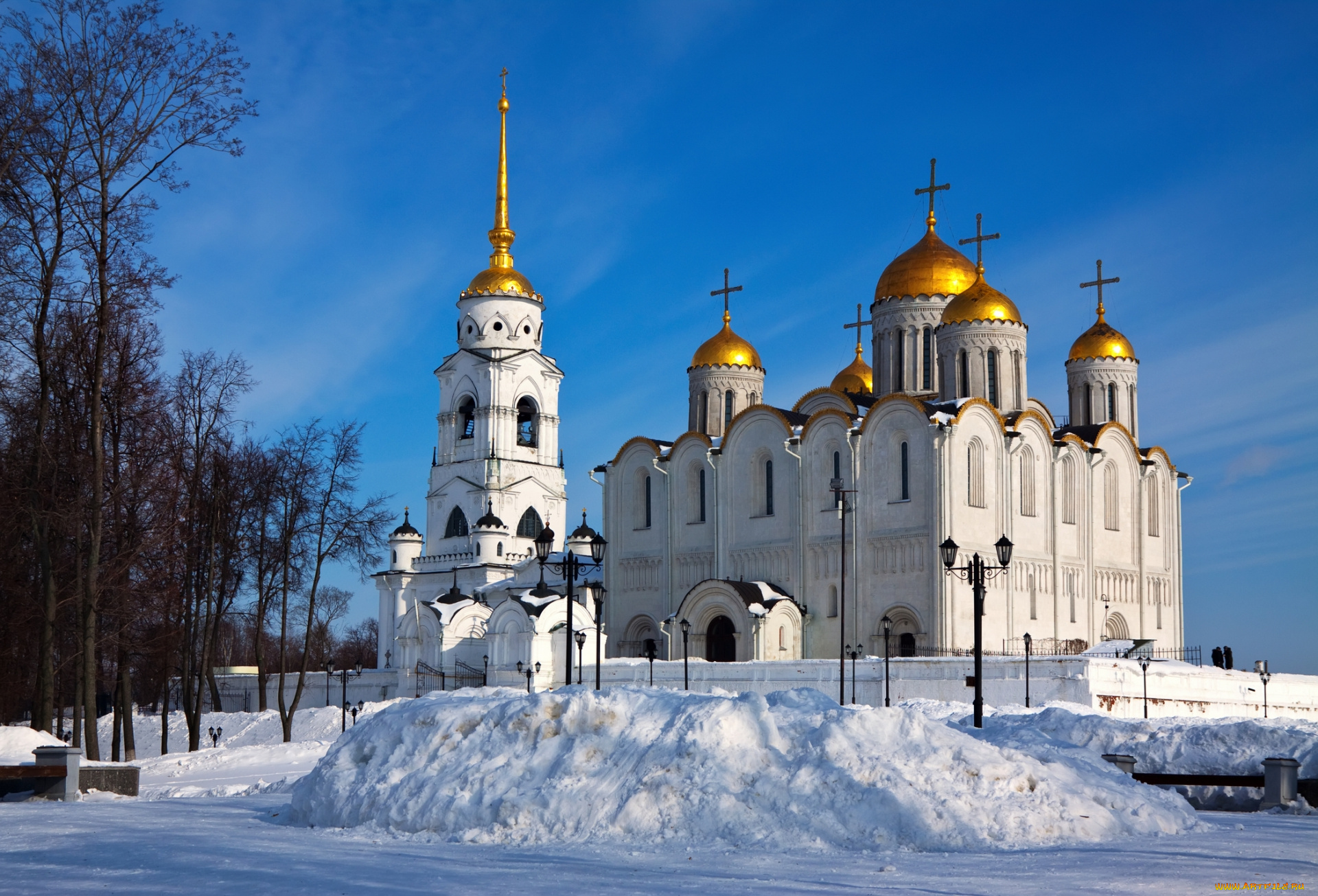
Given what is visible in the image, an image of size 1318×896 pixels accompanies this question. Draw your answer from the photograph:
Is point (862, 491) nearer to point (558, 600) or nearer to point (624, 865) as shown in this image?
point (558, 600)

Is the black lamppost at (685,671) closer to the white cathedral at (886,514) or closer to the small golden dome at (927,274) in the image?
the white cathedral at (886,514)

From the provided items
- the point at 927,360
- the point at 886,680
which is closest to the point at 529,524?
the point at 927,360

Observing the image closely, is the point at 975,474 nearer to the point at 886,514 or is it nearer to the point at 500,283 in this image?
the point at 886,514

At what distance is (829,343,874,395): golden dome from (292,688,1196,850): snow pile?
45.3 m

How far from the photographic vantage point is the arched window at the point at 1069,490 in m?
46.6

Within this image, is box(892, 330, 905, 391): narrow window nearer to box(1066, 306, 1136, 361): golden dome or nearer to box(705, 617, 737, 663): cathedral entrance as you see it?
box(1066, 306, 1136, 361): golden dome

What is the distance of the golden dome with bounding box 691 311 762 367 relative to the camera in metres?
54.4

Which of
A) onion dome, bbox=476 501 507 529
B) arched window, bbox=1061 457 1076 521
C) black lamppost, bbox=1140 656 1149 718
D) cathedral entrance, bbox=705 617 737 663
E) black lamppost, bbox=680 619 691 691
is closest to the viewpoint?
black lamppost, bbox=1140 656 1149 718

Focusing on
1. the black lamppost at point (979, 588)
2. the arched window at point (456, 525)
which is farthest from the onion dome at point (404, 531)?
the black lamppost at point (979, 588)

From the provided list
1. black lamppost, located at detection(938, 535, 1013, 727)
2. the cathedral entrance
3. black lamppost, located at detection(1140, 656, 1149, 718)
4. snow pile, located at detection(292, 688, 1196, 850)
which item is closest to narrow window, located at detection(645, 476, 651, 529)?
the cathedral entrance

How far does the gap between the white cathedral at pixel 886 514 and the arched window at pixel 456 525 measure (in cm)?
843

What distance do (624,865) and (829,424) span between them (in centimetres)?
3699

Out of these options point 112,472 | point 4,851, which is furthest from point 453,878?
point 112,472

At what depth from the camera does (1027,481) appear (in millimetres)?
45219
